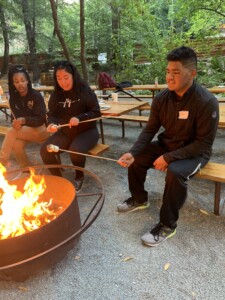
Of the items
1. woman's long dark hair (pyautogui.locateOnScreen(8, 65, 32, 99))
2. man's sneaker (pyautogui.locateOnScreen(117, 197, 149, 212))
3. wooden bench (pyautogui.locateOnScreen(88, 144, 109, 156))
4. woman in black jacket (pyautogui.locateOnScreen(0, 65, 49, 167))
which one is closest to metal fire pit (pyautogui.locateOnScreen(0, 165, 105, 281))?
man's sneaker (pyautogui.locateOnScreen(117, 197, 149, 212))

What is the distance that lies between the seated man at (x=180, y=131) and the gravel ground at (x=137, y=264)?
20cm

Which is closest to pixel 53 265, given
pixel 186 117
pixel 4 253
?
pixel 4 253

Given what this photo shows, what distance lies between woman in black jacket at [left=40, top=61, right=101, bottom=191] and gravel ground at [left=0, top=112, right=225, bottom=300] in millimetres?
887

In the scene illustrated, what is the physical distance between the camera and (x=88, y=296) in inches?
81.6

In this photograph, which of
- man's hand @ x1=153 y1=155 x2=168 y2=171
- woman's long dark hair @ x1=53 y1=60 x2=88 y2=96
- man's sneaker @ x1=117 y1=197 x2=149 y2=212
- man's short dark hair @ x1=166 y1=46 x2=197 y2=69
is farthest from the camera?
woman's long dark hair @ x1=53 y1=60 x2=88 y2=96

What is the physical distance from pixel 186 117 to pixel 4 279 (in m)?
2.28

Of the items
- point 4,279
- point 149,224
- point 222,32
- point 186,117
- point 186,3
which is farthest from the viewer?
point 222,32

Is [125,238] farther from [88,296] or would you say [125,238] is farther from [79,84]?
[79,84]

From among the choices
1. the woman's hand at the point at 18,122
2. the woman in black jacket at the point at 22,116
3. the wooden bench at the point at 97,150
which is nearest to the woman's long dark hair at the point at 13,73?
the woman in black jacket at the point at 22,116

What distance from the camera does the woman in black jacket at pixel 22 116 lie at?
3.85 m

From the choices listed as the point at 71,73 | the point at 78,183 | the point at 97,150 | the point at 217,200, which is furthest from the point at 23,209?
the point at 217,200

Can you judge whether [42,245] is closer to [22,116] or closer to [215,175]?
[215,175]

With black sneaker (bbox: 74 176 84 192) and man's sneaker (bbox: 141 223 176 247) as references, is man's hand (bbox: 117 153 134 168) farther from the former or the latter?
black sneaker (bbox: 74 176 84 192)

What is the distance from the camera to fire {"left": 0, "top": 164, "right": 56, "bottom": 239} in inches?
88.7
